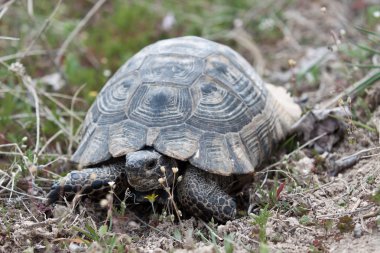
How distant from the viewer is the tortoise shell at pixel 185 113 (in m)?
4.06

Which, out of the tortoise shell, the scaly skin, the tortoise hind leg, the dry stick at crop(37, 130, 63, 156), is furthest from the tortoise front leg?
the dry stick at crop(37, 130, 63, 156)

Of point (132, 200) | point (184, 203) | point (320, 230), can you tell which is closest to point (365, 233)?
point (320, 230)

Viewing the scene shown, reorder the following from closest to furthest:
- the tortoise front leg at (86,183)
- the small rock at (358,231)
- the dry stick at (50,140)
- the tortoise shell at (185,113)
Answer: the small rock at (358,231) → the tortoise front leg at (86,183) → the tortoise shell at (185,113) → the dry stick at (50,140)

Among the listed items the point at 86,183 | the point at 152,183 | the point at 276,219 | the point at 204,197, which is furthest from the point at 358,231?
the point at 86,183

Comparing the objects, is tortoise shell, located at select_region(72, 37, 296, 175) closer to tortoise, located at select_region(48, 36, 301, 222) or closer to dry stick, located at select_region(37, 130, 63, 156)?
tortoise, located at select_region(48, 36, 301, 222)

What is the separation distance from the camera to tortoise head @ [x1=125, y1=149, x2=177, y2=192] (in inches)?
150

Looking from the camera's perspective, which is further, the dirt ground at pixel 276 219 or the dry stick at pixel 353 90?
the dry stick at pixel 353 90

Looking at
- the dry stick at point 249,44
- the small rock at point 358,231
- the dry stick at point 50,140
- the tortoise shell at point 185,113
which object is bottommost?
the dry stick at point 50,140

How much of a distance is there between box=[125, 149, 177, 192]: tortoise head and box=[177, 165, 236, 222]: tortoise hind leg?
0.15m

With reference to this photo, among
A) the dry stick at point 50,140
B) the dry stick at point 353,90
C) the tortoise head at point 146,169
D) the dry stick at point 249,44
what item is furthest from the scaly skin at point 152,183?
the dry stick at point 249,44

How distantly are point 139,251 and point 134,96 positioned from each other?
1.29 meters

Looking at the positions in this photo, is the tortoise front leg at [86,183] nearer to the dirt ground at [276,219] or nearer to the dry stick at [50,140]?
the dirt ground at [276,219]

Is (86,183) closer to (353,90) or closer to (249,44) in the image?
(353,90)

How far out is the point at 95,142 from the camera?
427 centimetres
